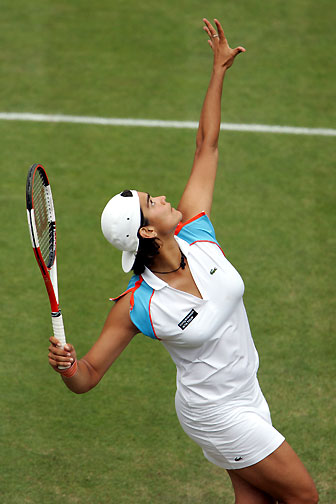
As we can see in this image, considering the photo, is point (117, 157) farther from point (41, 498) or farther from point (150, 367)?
point (41, 498)

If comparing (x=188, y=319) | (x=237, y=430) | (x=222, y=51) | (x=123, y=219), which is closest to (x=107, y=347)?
(x=188, y=319)

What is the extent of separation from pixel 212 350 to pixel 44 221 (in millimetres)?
1323

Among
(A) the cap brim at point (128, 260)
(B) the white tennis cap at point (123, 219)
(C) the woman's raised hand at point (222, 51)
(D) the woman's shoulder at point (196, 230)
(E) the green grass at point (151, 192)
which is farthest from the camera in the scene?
(E) the green grass at point (151, 192)

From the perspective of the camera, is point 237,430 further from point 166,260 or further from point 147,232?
point 147,232

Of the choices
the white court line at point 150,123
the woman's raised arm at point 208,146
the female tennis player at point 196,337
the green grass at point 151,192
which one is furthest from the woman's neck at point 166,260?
the white court line at point 150,123

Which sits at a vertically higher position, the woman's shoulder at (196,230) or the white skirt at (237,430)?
the woman's shoulder at (196,230)

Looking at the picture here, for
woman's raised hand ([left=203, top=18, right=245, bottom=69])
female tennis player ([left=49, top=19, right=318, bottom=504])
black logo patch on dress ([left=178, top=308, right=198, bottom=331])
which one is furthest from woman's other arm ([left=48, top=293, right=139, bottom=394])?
woman's raised hand ([left=203, top=18, right=245, bottom=69])

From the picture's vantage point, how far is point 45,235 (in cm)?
489

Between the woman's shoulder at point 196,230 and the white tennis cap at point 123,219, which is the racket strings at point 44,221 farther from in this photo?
the woman's shoulder at point 196,230

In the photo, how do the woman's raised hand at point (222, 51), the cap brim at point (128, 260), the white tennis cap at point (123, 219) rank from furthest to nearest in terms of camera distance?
the woman's raised hand at point (222, 51) < the cap brim at point (128, 260) < the white tennis cap at point (123, 219)

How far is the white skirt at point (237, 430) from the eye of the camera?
4.48 metres

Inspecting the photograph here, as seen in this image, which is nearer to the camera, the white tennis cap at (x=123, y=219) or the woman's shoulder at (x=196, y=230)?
the white tennis cap at (x=123, y=219)

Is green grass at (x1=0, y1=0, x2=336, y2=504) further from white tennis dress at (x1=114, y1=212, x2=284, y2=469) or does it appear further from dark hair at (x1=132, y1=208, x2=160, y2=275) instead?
dark hair at (x1=132, y1=208, x2=160, y2=275)

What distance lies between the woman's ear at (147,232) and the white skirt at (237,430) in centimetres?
100
